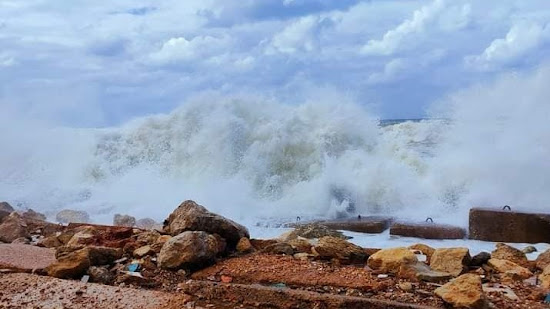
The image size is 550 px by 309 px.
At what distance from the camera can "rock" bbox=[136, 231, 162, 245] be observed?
15.7 feet

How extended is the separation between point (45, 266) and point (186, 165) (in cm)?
829

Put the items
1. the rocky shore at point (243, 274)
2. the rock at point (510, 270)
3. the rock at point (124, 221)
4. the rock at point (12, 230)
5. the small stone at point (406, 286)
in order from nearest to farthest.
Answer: the rocky shore at point (243, 274) → the small stone at point (406, 286) → the rock at point (510, 270) → the rock at point (12, 230) → the rock at point (124, 221)

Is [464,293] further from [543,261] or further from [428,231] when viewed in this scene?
[428,231]

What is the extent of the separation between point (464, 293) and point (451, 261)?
801 mm

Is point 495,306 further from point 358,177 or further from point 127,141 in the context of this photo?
point 127,141

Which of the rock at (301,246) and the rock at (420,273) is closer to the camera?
the rock at (420,273)

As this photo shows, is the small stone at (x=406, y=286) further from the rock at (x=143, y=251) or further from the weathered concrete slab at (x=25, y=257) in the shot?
the weathered concrete slab at (x=25, y=257)

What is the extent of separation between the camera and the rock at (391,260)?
3958 mm

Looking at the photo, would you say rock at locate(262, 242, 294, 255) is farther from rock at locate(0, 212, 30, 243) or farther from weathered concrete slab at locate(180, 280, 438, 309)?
rock at locate(0, 212, 30, 243)

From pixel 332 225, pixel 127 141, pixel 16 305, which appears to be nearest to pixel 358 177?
pixel 332 225

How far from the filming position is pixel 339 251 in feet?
14.2

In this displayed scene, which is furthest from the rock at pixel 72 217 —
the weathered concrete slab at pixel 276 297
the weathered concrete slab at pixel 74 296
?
the weathered concrete slab at pixel 276 297

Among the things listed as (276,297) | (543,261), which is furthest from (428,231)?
(276,297)

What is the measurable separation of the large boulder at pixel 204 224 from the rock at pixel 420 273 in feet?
4.50
